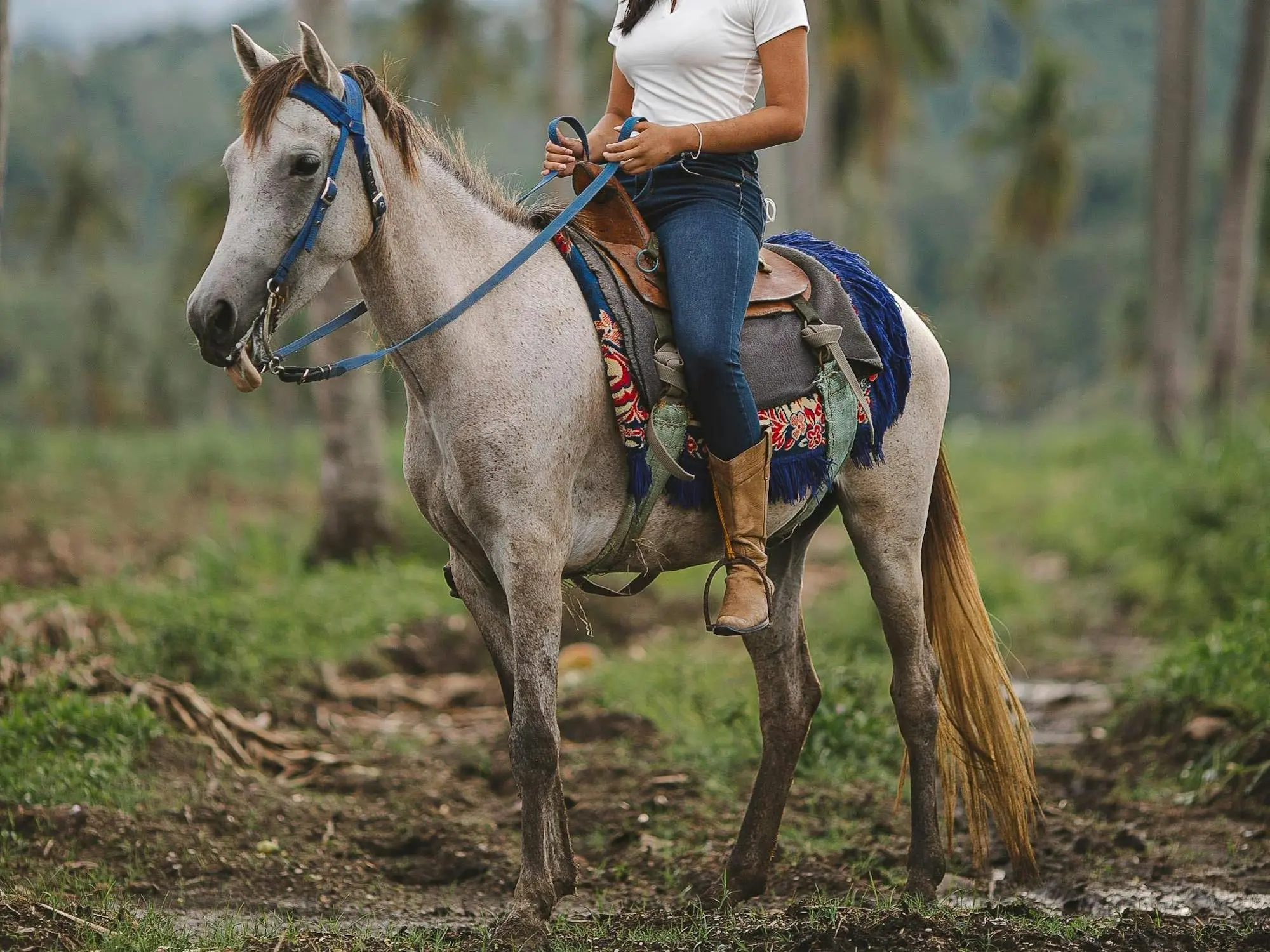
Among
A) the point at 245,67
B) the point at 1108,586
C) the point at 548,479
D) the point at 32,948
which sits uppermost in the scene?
the point at 245,67

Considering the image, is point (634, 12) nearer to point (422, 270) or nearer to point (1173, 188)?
point (422, 270)

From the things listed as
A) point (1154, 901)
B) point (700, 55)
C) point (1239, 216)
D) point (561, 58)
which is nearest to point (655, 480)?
point (700, 55)

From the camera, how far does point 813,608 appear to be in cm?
961

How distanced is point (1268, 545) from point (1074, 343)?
79.1m

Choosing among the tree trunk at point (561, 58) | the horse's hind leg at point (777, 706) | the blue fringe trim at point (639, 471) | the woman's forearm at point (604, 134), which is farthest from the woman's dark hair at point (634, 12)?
the tree trunk at point (561, 58)

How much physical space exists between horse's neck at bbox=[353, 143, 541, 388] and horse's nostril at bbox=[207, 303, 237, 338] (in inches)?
21.3

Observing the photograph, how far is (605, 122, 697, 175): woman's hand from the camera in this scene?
157 inches

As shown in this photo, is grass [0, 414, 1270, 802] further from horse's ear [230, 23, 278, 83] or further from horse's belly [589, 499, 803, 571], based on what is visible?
horse's ear [230, 23, 278, 83]

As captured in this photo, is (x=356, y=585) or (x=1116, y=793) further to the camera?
(x=356, y=585)

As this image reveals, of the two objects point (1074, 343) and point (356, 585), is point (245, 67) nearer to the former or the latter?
point (356, 585)

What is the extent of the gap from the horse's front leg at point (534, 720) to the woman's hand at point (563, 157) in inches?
47.2

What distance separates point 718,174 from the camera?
13.8 ft

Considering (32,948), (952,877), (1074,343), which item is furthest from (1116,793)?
(1074,343)

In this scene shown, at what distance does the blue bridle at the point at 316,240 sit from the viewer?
3521mm
